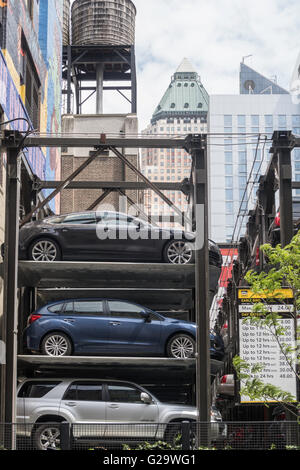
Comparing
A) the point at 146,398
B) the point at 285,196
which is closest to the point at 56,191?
the point at 285,196

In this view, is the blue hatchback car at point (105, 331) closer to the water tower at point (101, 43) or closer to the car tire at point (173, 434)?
the car tire at point (173, 434)

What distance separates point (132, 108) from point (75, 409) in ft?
127

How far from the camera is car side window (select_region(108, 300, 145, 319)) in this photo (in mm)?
17578

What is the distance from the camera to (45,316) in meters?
17.2

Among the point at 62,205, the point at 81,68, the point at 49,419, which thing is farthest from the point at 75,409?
the point at 81,68

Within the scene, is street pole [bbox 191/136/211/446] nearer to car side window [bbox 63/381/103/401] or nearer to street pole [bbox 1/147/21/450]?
car side window [bbox 63/381/103/401]

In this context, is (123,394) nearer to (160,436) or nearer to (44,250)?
(160,436)

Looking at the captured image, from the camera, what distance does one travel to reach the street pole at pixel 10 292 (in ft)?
53.5

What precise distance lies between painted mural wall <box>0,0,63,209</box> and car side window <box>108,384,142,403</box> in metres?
9.26

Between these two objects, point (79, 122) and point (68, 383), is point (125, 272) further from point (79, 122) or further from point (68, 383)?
point (79, 122)

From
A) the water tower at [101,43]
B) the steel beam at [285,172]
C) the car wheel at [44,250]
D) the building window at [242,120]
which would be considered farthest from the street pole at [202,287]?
the building window at [242,120]

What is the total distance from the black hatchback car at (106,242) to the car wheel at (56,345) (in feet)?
6.72

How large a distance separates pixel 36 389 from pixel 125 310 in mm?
2791

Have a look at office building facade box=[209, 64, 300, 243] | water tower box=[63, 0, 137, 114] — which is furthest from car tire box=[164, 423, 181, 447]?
office building facade box=[209, 64, 300, 243]
